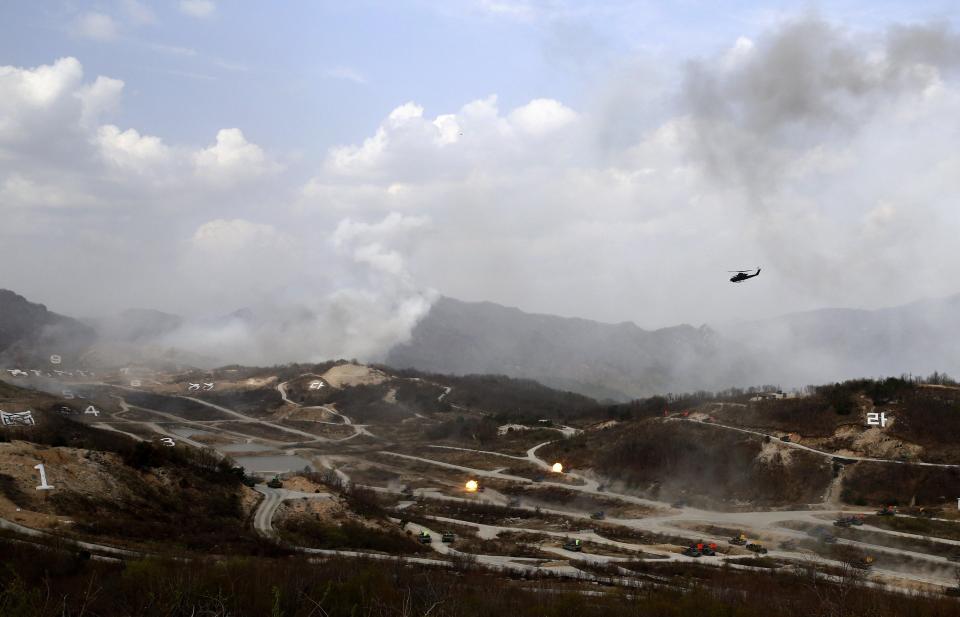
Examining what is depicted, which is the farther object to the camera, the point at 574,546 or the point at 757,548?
the point at 574,546

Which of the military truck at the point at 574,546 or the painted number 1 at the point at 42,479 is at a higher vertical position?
the painted number 1 at the point at 42,479

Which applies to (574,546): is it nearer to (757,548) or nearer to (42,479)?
(757,548)

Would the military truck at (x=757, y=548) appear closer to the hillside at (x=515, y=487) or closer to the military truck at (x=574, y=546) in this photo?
the hillside at (x=515, y=487)

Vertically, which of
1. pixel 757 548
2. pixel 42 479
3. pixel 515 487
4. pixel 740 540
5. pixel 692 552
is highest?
pixel 42 479

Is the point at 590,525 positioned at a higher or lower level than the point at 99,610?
lower

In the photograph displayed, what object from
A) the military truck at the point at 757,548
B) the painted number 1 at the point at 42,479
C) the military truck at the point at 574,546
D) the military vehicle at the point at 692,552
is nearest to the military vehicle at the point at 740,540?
the military truck at the point at 757,548

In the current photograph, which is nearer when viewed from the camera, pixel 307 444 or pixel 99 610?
pixel 99 610

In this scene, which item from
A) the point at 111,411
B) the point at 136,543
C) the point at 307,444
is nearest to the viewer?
the point at 136,543

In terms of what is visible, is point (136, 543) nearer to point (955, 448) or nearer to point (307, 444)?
point (955, 448)

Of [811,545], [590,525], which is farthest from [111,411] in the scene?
[811,545]

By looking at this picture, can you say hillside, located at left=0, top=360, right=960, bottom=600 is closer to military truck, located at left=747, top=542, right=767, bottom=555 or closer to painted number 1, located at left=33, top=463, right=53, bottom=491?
painted number 1, located at left=33, top=463, right=53, bottom=491

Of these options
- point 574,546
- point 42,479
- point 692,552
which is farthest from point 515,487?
point 42,479
